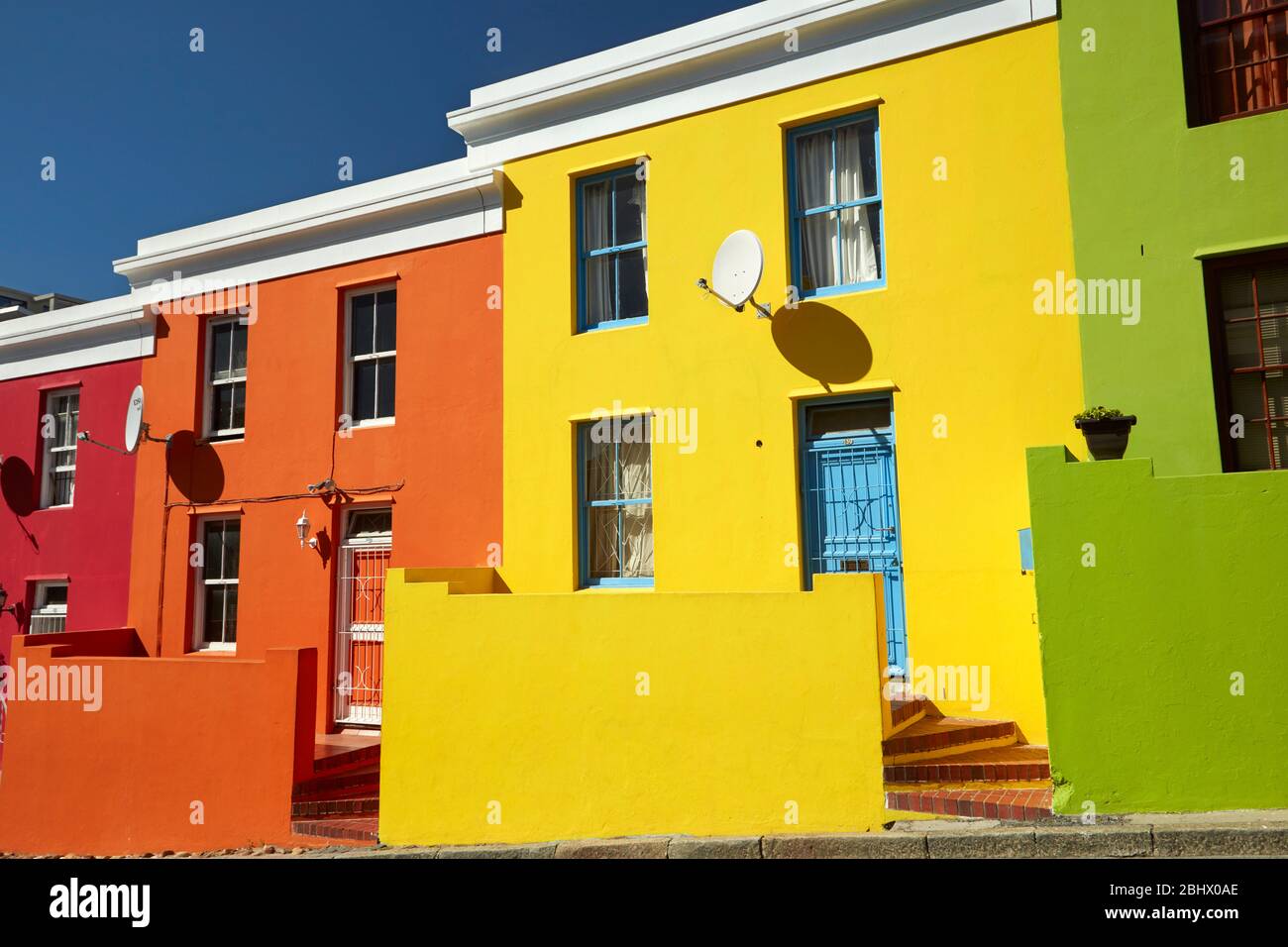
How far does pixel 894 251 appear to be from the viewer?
9.17 metres

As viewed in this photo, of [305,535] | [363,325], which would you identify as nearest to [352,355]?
[363,325]

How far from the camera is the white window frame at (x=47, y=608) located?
47.2 feet

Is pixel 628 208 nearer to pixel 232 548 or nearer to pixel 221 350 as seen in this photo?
pixel 221 350

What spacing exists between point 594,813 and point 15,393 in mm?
12892

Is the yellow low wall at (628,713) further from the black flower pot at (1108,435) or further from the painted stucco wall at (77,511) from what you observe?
the painted stucco wall at (77,511)

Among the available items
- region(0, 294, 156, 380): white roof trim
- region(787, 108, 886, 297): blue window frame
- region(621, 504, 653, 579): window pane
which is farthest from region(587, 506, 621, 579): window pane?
region(0, 294, 156, 380): white roof trim

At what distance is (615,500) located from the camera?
10.4 m

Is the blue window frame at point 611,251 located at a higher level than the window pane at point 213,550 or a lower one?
higher

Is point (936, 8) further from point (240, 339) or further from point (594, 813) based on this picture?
point (240, 339)

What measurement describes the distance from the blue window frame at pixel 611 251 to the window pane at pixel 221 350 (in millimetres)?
5605

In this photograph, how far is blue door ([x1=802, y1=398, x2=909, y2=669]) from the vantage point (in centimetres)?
898

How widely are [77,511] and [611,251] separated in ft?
30.4

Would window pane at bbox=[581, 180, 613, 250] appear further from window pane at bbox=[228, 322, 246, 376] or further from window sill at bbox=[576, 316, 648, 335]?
window pane at bbox=[228, 322, 246, 376]

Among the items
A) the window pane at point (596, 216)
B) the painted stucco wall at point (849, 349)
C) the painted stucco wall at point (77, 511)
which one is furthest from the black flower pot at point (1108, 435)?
the painted stucco wall at point (77, 511)
